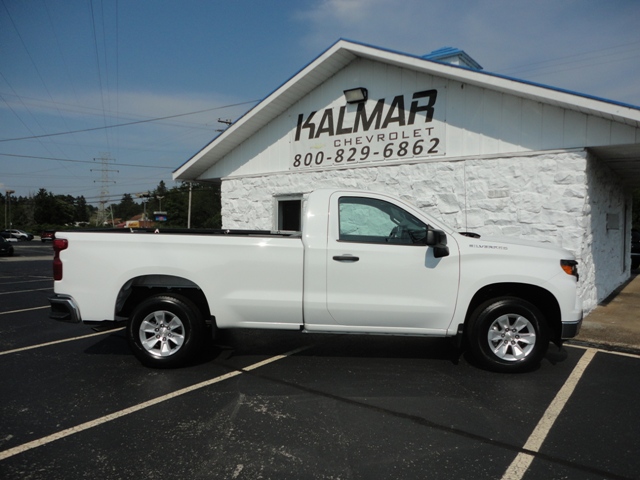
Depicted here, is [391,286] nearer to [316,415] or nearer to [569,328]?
[316,415]

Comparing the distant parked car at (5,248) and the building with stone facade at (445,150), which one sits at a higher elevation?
the building with stone facade at (445,150)

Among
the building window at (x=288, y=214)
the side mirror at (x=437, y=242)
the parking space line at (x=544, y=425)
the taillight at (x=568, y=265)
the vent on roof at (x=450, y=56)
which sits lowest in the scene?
the parking space line at (x=544, y=425)

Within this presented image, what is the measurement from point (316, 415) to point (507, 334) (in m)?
2.39

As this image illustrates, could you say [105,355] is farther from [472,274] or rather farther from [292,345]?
[472,274]

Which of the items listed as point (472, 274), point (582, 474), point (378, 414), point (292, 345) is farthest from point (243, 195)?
point (582, 474)

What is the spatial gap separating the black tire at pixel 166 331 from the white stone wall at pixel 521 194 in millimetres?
5246

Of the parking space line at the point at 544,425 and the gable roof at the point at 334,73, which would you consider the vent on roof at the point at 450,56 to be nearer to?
the gable roof at the point at 334,73

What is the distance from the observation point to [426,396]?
4367mm

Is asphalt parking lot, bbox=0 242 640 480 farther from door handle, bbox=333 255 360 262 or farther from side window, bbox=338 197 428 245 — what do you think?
side window, bbox=338 197 428 245

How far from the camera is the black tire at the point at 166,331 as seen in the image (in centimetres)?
507

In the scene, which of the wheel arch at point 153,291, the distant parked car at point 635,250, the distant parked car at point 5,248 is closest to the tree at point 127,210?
the distant parked car at point 5,248

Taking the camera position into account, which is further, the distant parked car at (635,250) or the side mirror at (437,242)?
the distant parked car at (635,250)

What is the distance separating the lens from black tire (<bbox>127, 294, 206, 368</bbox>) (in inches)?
199

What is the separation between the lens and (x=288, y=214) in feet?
36.6
